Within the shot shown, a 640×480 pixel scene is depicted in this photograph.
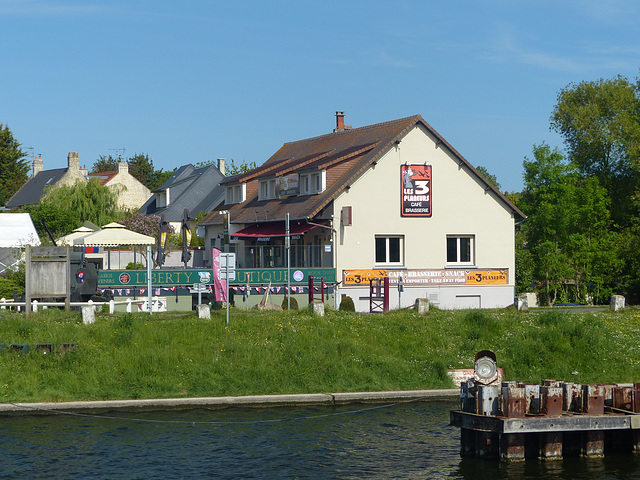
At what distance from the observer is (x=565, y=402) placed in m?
18.5

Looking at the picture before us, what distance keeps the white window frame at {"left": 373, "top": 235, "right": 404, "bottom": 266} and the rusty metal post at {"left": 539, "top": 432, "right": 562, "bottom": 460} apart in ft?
87.7

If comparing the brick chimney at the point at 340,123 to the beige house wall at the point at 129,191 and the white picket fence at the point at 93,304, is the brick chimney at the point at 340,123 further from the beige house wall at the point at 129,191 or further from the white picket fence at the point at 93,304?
the beige house wall at the point at 129,191

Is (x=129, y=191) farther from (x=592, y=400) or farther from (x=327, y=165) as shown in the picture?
(x=592, y=400)

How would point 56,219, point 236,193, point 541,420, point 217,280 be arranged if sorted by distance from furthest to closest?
point 56,219 → point 236,193 → point 217,280 → point 541,420

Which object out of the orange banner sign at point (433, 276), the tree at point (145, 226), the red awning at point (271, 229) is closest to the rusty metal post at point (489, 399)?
the orange banner sign at point (433, 276)

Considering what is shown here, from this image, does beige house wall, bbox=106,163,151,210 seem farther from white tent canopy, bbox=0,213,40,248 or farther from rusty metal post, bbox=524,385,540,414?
rusty metal post, bbox=524,385,540,414

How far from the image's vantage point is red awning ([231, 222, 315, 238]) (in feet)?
145

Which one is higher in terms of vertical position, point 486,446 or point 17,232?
point 17,232

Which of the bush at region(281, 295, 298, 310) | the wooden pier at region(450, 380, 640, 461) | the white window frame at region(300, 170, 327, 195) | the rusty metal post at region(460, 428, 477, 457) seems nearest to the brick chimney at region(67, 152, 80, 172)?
the white window frame at region(300, 170, 327, 195)

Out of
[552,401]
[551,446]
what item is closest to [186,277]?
[551,446]

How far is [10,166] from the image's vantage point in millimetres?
113438

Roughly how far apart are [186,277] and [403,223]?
13.9 metres

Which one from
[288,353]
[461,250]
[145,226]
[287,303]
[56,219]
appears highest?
[56,219]

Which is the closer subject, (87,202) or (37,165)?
(87,202)
